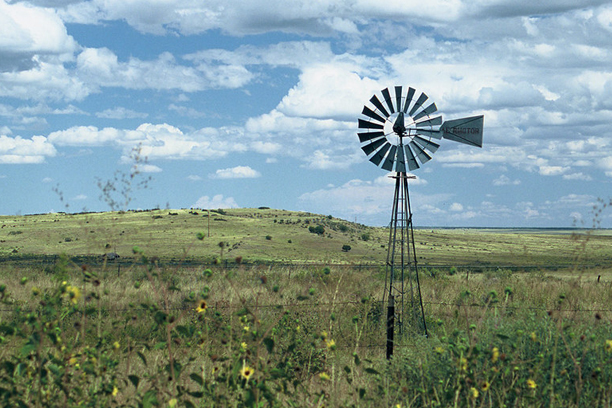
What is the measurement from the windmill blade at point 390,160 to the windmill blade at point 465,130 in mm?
1201

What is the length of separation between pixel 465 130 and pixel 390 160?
72.6 inches

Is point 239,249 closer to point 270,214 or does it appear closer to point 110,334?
point 270,214

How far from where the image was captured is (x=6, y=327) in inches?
167

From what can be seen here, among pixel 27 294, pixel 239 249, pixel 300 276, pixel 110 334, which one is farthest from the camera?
pixel 239 249

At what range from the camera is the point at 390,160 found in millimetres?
14008

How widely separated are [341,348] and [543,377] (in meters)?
6.28

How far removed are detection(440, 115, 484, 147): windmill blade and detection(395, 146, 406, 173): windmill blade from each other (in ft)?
3.44

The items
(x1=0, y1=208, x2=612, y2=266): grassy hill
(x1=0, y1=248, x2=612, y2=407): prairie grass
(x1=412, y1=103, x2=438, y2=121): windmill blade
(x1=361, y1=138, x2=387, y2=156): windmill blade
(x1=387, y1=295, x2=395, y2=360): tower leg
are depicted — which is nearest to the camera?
(x1=0, y1=248, x2=612, y2=407): prairie grass

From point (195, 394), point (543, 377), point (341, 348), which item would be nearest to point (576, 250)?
point (543, 377)

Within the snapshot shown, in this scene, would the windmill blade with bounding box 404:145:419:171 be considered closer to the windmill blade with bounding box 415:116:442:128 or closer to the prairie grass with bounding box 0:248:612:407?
the windmill blade with bounding box 415:116:442:128

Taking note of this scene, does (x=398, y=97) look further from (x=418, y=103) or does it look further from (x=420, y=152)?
(x=420, y=152)

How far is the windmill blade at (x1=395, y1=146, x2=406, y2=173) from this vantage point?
547 inches

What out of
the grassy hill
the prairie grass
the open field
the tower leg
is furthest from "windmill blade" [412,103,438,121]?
the grassy hill

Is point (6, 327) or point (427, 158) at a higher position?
point (427, 158)
